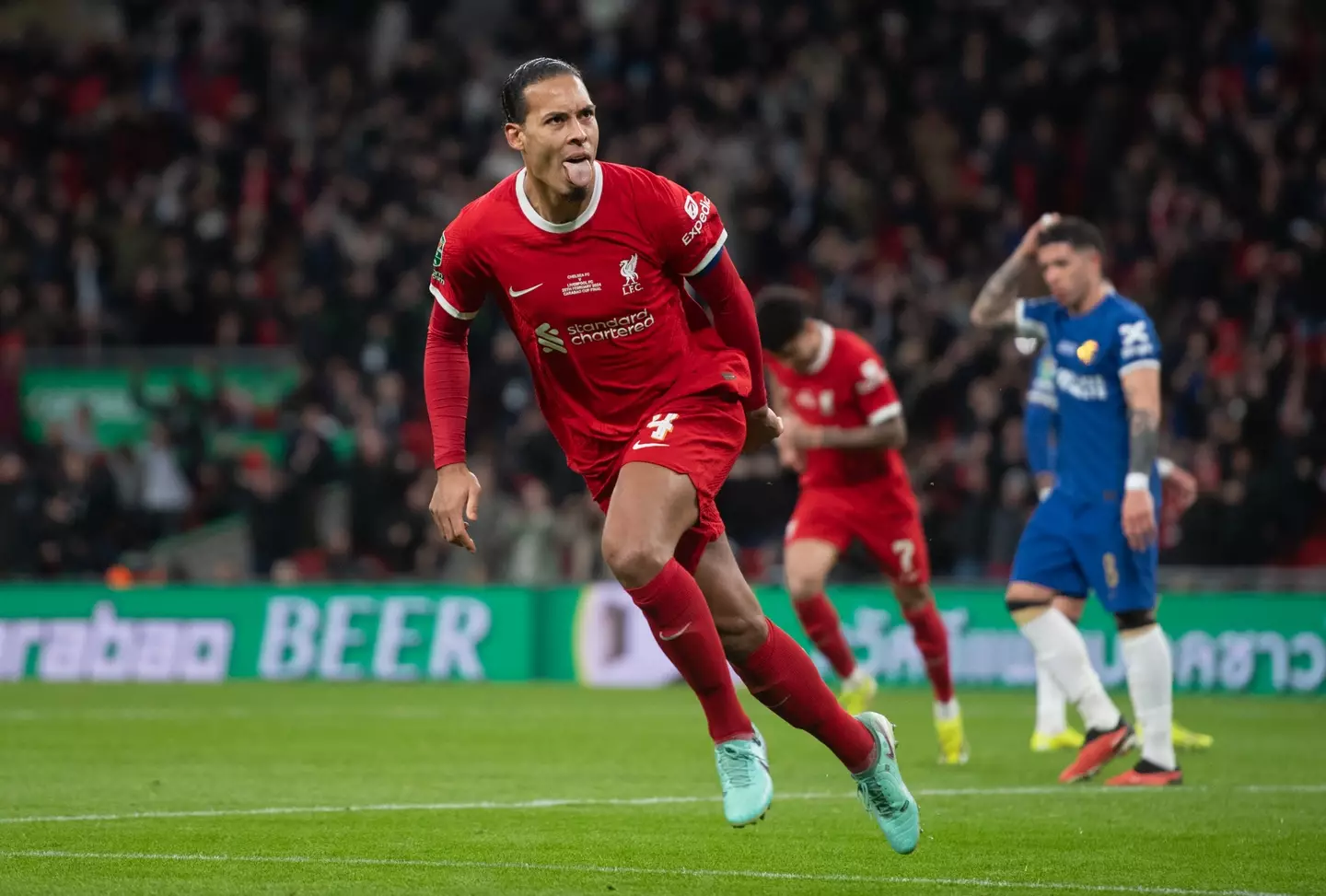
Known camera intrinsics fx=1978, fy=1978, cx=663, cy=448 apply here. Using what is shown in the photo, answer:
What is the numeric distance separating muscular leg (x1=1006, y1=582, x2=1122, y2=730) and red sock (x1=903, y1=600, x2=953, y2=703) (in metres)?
0.73

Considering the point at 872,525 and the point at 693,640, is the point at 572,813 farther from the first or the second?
the point at 872,525

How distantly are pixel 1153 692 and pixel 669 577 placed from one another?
4.30 meters

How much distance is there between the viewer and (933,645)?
1128cm

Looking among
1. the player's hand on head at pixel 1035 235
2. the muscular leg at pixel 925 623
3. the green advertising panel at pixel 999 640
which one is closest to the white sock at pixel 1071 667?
the muscular leg at pixel 925 623

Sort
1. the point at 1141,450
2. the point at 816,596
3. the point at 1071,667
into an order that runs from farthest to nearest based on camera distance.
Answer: the point at 816,596 → the point at 1071,667 → the point at 1141,450

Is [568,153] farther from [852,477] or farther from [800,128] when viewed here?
[800,128]

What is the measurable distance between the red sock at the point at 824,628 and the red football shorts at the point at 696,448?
509 centimetres

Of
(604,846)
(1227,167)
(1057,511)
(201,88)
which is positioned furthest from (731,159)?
(604,846)

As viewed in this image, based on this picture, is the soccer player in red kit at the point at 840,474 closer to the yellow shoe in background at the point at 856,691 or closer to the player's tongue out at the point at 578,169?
the yellow shoe in background at the point at 856,691

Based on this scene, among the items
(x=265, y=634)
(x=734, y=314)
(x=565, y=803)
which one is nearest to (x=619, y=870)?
(x=734, y=314)

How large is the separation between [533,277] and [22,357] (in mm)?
16996

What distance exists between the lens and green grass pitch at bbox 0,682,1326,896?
20.2 ft

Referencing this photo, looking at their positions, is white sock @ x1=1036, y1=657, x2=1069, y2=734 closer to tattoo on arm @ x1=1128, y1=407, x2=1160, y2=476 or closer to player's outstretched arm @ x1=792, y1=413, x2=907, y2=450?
player's outstretched arm @ x1=792, y1=413, x2=907, y2=450

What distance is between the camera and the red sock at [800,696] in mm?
6242
